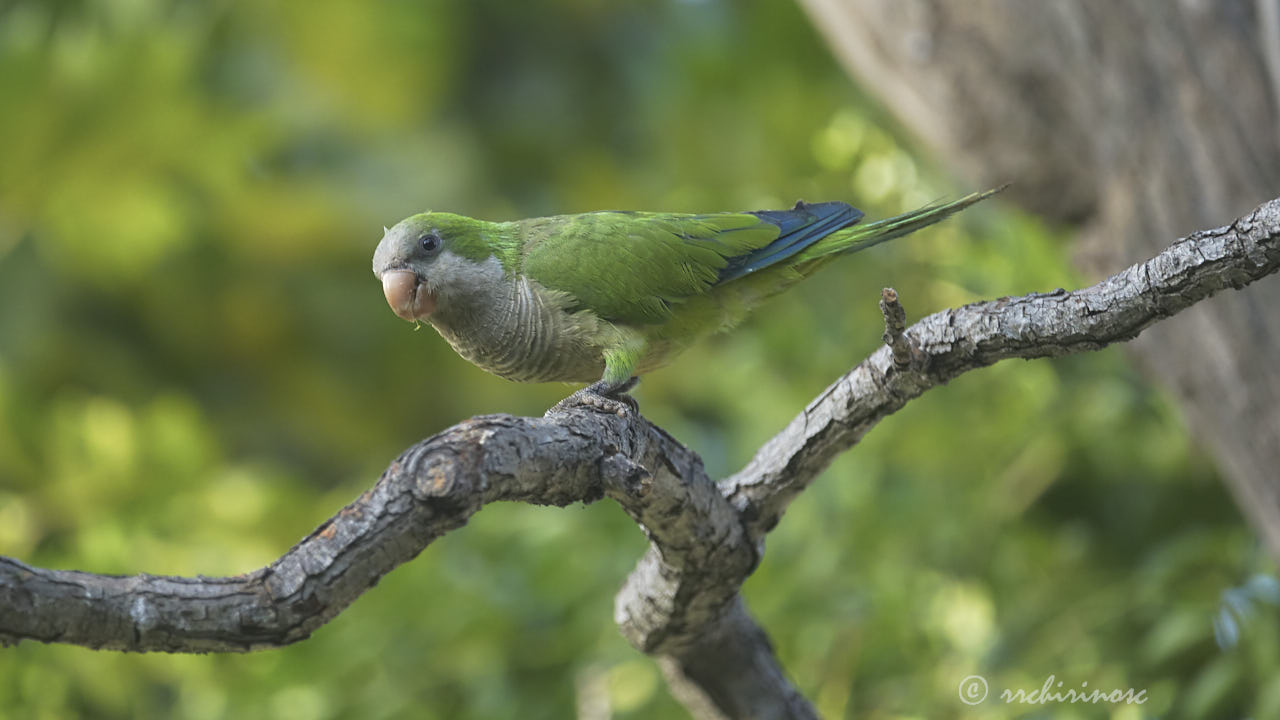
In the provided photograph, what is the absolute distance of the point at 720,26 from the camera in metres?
6.28

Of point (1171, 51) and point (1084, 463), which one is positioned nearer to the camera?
point (1171, 51)

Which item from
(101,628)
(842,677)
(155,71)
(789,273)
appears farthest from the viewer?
(155,71)

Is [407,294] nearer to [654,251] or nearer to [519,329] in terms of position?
[519,329]

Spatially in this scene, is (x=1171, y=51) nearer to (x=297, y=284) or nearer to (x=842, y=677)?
(x=842, y=677)

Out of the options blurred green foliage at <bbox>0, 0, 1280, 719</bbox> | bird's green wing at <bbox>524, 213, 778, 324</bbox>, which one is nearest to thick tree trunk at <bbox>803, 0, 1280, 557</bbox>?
blurred green foliage at <bbox>0, 0, 1280, 719</bbox>

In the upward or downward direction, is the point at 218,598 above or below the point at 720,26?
below

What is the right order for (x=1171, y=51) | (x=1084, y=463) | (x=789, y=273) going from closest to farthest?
(x=789, y=273)
(x=1171, y=51)
(x=1084, y=463)

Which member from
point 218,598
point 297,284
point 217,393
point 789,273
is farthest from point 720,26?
point 218,598

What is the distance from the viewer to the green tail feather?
2174 mm

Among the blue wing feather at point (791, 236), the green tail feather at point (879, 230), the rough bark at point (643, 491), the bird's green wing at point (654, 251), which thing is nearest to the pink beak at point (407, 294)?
the bird's green wing at point (654, 251)

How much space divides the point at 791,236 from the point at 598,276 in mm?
471

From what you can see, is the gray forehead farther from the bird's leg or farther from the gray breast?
the bird's leg

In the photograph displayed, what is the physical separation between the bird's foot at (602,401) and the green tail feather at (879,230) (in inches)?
22.0

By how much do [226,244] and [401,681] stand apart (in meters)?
3.10
